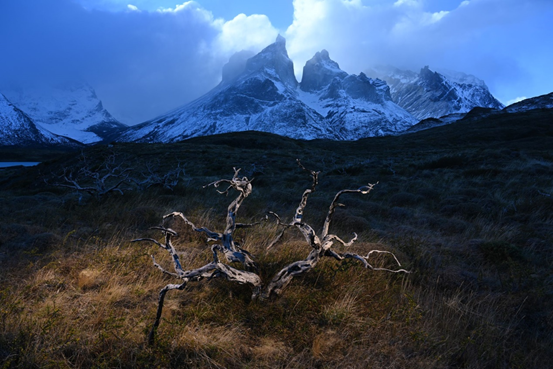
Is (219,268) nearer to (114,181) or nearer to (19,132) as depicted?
(114,181)

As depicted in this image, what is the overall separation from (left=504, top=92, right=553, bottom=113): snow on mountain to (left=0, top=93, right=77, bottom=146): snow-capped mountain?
210 meters

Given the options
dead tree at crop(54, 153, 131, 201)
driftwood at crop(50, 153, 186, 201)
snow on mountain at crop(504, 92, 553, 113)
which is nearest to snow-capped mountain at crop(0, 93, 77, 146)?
dead tree at crop(54, 153, 131, 201)

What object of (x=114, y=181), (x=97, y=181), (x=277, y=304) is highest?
(x=114, y=181)

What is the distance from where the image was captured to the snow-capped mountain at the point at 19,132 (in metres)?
146

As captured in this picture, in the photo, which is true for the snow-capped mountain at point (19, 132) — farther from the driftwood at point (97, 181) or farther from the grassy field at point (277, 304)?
the grassy field at point (277, 304)

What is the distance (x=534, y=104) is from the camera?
78688mm

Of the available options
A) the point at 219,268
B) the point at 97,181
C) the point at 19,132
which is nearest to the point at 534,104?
the point at 97,181

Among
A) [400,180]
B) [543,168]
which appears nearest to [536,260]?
[400,180]

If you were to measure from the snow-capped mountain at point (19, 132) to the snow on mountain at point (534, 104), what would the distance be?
209603 millimetres

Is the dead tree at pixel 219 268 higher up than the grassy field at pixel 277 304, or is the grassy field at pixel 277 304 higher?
the dead tree at pixel 219 268

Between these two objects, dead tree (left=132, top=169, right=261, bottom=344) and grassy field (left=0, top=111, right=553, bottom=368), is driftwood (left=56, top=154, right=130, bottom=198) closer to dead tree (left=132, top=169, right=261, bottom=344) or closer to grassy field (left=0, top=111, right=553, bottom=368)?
grassy field (left=0, top=111, right=553, bottom=368)

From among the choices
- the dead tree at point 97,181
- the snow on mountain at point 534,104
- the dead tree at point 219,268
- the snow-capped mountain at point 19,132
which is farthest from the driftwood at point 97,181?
the snow-capped mountain at point 19,132

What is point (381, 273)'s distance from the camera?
3777mm

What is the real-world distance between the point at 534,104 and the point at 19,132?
232975 millimetres
